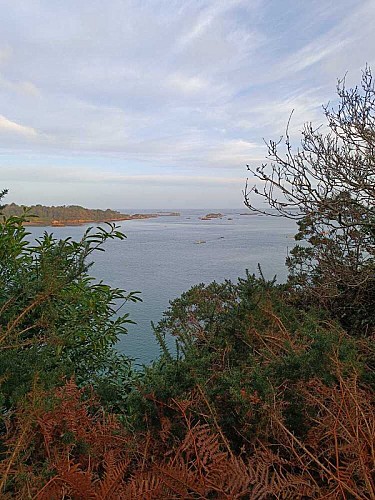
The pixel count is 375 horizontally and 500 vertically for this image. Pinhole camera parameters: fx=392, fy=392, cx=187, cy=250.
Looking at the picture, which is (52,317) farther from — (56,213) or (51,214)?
(56,213)

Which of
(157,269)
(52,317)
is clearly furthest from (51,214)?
(52,317)

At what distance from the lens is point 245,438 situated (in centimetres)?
147

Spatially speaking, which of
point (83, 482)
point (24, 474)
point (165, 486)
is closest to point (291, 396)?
point (165, 486)

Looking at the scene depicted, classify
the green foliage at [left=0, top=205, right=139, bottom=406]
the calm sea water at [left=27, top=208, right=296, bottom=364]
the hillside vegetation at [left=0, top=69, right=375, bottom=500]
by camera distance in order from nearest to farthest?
1. the hillside vegetation at [left=0, top=69, right=375, bottom=500]
2. the green foliage at [left=0, top=205, right=139, bottom=406]
3. the calm sea water at [left=27, top=208, right=296, bottom=364]

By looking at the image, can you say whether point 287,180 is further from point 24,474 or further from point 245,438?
point 24,474

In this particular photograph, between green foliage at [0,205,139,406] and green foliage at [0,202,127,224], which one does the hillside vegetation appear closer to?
green foliage at [0,205,139,406]

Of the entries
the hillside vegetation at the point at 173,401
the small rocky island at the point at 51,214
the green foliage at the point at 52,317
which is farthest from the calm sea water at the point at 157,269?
the hillside vegetation at the point at 173,401

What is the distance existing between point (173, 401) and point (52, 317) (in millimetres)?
808

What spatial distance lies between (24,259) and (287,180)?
9.43ft

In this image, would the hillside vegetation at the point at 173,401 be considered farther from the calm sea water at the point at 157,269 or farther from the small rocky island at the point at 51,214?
the calm sea water at the point at 157,269

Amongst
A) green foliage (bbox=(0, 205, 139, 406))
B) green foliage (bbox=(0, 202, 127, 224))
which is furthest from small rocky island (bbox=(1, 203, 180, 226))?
green foliage (bbox=(0, 205, 139, 406))

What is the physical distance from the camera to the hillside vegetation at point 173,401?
1034 mm

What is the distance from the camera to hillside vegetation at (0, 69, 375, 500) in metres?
1.03

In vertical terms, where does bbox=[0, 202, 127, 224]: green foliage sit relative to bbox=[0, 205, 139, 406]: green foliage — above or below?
above
